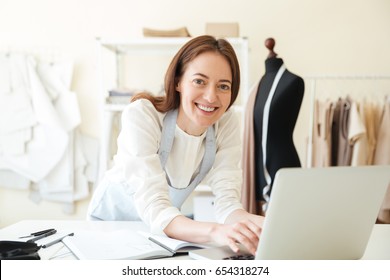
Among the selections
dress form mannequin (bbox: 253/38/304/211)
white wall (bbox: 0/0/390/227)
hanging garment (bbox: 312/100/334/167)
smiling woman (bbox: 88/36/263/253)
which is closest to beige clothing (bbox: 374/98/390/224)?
hanging garment (bbox: 312/100/334/167)

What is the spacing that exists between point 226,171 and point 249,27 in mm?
1584

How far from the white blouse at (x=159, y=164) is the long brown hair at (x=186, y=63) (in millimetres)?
39

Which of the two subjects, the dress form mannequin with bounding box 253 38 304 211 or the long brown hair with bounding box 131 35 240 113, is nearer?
the long brown hair with bounding box 131 35 240 113

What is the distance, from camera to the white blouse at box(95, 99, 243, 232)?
2.91ft

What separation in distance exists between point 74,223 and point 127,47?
159 centimetres

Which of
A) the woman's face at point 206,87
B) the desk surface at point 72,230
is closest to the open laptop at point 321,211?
the desk surface at point 72,230

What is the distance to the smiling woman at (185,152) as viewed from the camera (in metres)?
0.85

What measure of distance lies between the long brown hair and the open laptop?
49 centimetres

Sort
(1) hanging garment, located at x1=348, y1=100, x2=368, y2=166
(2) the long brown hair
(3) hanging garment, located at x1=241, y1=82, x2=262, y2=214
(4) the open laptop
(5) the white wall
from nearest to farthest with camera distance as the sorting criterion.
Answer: (4) the open laptop < (2) the long brown hair < (3) hanging garment, located at x1=241, y1=82, x2=262, y2=214 < (1) hanging garment, located at x1=348, y1=100, x2=368, y2=166 < (5) the white wall

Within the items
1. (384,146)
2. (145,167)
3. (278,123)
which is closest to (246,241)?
(145,167)

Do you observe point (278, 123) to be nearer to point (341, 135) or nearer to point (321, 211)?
point (341, 135)

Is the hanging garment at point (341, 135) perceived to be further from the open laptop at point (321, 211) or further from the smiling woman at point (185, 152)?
the open laptop at point (321, 211)

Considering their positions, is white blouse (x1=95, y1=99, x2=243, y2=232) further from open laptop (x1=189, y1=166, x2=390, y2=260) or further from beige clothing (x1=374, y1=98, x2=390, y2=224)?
beige clothing (x1=374, y1=98, x2=390, y2=224)

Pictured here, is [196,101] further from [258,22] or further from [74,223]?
[258,22]
